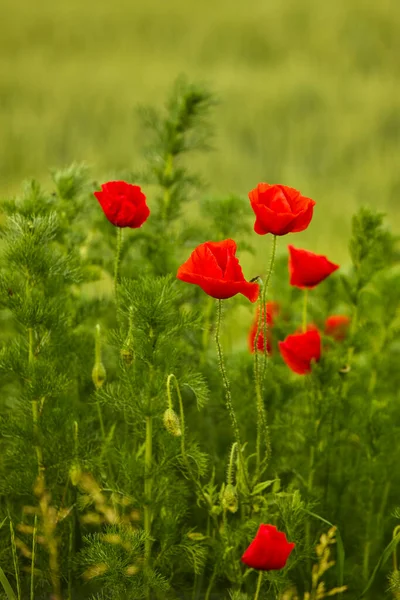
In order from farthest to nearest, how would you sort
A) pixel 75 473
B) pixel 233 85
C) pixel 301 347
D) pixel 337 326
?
pixel 233 85 → pixel 337 326 → pixel 301 347 → pixel 75 473

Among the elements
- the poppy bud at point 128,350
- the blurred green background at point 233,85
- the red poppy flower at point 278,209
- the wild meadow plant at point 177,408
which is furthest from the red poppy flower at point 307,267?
the blurred green background at point 233,85

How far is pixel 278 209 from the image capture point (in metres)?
1.12

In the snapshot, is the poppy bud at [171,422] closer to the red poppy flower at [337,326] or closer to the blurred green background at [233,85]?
the red poppy flower at [337,326]

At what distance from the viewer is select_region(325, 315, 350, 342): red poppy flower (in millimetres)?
1808

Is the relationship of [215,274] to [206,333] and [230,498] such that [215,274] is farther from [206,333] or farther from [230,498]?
[206,333]

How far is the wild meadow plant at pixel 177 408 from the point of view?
1165 millimetres

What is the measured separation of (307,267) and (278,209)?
233 mm

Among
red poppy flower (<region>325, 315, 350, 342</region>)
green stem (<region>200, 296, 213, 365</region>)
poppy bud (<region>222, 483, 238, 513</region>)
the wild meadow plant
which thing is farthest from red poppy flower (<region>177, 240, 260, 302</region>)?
red poppy flower (<region>325, 315, 350, 342</region>)

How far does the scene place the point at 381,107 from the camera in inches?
176

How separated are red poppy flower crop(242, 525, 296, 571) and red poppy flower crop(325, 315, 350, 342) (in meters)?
0.87

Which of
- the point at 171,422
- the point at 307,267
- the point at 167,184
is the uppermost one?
the point at 167,184

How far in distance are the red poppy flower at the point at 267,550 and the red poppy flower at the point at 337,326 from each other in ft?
2.85

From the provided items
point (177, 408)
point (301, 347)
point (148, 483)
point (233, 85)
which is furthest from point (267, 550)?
point (233, 85)

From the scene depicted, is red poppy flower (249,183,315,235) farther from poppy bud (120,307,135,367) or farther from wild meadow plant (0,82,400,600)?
poppy bud (120,307,135,367)
